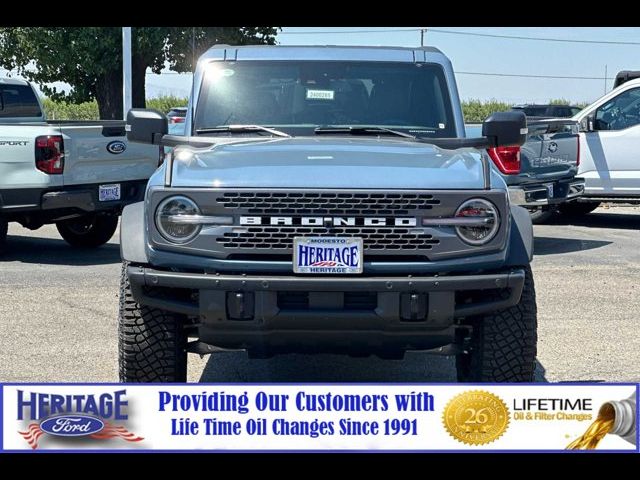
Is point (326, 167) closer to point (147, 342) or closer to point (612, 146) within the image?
point (147, 342)

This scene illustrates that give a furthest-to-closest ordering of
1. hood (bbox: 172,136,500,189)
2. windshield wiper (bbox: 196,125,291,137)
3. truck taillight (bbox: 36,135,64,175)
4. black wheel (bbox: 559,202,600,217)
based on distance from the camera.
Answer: black wheel (bbox: 559,202,600,217), truck taillight (bbox: 36,135,64,175), windshield wiper (bbox: 196,125,291,137), hood (bbox: 172,136,500,189)

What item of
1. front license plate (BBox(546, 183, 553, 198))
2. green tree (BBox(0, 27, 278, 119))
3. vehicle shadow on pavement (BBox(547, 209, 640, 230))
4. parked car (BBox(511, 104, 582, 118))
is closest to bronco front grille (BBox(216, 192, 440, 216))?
front license plate (BBox(546, 183, 553, 198))

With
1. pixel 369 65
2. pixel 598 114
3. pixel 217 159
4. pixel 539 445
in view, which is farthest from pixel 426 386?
pixel 598 114

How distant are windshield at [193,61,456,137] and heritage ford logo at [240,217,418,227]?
143 centimetres

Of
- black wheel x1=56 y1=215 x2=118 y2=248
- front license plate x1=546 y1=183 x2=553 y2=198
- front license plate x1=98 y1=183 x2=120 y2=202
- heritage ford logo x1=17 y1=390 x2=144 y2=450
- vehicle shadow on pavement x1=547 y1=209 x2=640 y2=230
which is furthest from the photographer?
vehicle shadow on pavement x1=547 y1=209 x2=640 y2=230

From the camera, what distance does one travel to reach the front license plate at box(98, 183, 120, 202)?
35.2ft

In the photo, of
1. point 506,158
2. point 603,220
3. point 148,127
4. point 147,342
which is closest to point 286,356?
point 148,127

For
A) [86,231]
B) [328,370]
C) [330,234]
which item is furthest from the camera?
[86,231]

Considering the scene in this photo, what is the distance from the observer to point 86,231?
11.9m

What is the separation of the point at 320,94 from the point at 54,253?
6.06 metres

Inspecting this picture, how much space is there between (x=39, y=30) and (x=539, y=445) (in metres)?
31.4

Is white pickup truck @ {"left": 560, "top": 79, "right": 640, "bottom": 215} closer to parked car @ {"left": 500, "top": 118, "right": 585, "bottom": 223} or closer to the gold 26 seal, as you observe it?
parked car @ {"left": 500, "top": 118, "right": 585, "bottom": 223}

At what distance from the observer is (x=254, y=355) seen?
505 centimetres
